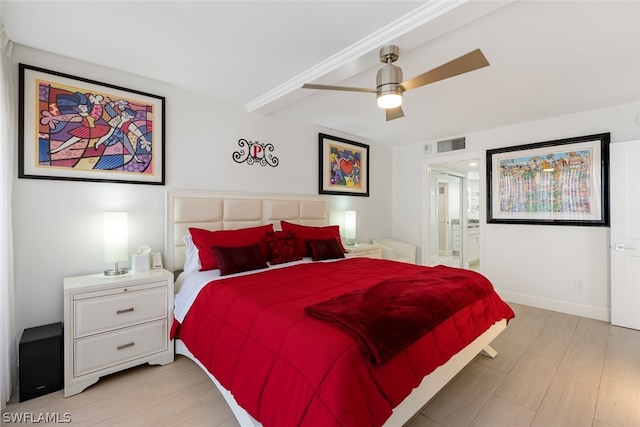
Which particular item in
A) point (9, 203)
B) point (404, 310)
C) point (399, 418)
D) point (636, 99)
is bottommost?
point (399, 418)

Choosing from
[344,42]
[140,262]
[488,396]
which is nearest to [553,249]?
[488,396]

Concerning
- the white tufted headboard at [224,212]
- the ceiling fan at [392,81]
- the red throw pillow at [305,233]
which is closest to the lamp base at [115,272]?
the white tufted headboard at [224,212]

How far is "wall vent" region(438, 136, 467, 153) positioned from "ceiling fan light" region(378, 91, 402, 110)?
2952 mm

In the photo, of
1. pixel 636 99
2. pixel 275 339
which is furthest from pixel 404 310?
pixel 636 99

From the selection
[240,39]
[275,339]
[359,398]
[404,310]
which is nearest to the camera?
[359,398]

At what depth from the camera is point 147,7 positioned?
174 centimetres

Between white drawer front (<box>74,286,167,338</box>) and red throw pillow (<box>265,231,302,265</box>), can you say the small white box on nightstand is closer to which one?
white drawer front (<box>74,286,167,338</box>)

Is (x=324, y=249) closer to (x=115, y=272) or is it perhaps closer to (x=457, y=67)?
(x=115, y=272)

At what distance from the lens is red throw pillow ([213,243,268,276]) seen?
2453 mm

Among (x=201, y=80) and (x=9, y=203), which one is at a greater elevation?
(x=201, y=80)

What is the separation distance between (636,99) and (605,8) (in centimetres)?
219

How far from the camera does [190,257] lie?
2715mm

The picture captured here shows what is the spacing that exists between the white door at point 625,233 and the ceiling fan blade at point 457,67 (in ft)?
9.40

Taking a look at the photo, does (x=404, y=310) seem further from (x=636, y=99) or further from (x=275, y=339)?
(x=636, y=99)
